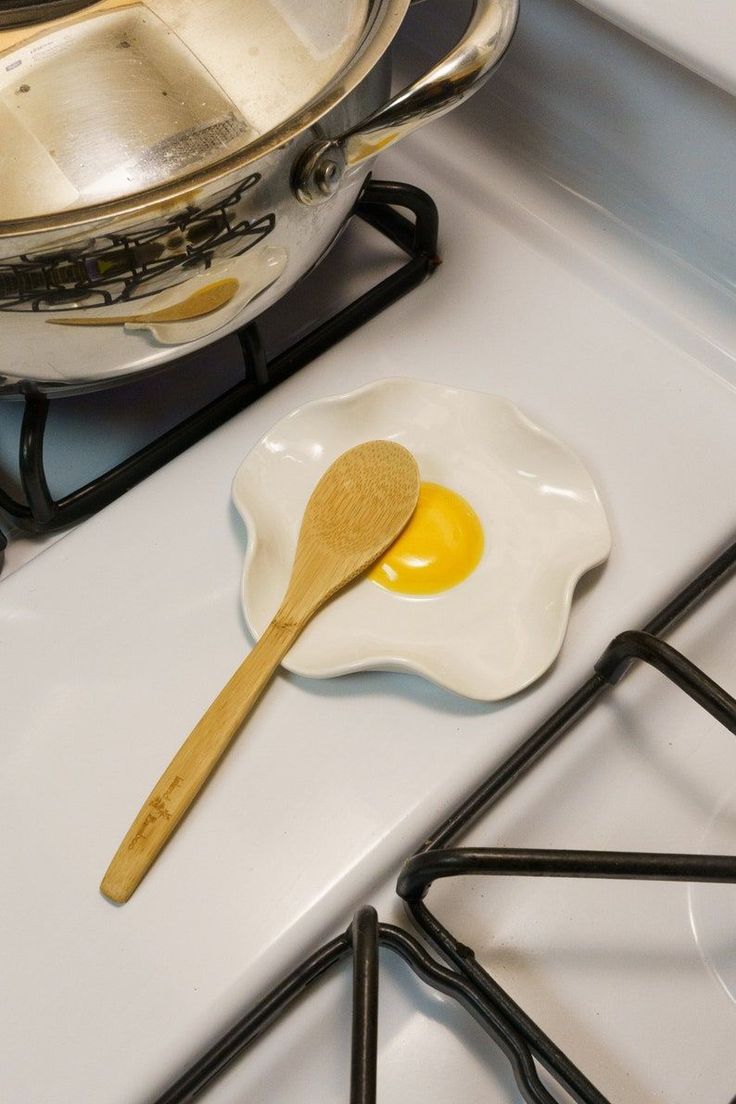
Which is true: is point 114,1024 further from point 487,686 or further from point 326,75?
point 326,75

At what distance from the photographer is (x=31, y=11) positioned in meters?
0.47

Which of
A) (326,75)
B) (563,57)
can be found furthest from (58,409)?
(563,57)

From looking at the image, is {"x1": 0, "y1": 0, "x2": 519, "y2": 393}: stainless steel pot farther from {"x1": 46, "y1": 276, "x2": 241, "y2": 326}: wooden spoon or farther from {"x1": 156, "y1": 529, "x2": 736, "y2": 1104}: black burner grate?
{"x1": 156, "y1": 529, "x2": 736, "y2": 1104}: black burner grate

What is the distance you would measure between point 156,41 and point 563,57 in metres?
0.20

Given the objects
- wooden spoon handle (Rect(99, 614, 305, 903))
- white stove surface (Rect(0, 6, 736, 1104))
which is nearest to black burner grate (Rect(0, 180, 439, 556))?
white stove surface (Rect(0, 6, 736, 1104))

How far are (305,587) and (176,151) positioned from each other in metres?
0.20

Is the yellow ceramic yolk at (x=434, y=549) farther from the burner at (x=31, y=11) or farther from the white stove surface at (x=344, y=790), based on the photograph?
the burner at (x=31, y=11)

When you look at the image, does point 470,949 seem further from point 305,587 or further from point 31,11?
point 31,11

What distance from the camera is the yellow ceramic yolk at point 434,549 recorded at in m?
0.41

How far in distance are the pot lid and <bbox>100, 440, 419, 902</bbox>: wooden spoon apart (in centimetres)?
15

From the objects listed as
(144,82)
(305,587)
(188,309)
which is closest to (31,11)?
(144,82)

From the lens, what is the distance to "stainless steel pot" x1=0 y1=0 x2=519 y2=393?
0.34 metres

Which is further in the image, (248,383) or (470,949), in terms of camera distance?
(248,383)

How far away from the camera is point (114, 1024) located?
334 millimetres
